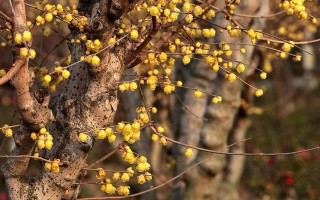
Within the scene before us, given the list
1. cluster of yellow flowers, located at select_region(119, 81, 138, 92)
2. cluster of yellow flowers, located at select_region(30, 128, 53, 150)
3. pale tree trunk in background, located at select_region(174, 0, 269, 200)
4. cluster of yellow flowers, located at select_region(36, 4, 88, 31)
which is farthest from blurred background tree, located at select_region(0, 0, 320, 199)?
cluster of yellow flowers, located at select_region(30, 128, 53, 150)

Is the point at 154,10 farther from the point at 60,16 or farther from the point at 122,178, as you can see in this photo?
the point at 122,178

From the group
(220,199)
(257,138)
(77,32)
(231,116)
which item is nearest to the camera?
(77,32)

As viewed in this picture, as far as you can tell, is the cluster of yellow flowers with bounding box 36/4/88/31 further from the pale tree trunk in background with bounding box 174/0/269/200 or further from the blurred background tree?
the pale tree trunk in background with bounding box 174/0/269/200

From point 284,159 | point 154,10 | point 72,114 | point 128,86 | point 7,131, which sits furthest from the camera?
point 284,159

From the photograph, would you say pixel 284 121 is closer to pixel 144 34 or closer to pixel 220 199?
pixel 220 199

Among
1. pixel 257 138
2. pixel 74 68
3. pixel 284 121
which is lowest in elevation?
pixel 74 68

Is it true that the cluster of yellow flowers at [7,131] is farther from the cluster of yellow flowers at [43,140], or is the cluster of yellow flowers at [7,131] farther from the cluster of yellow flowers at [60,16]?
the cluster of yellow flowers at [60,16]

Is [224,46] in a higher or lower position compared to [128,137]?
higher

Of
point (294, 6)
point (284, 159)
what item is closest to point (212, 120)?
point (294, 6)

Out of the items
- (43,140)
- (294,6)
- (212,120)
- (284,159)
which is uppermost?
(284,159)

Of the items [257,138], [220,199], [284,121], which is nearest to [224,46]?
[220,199]

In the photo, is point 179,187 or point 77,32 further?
point 179,187
